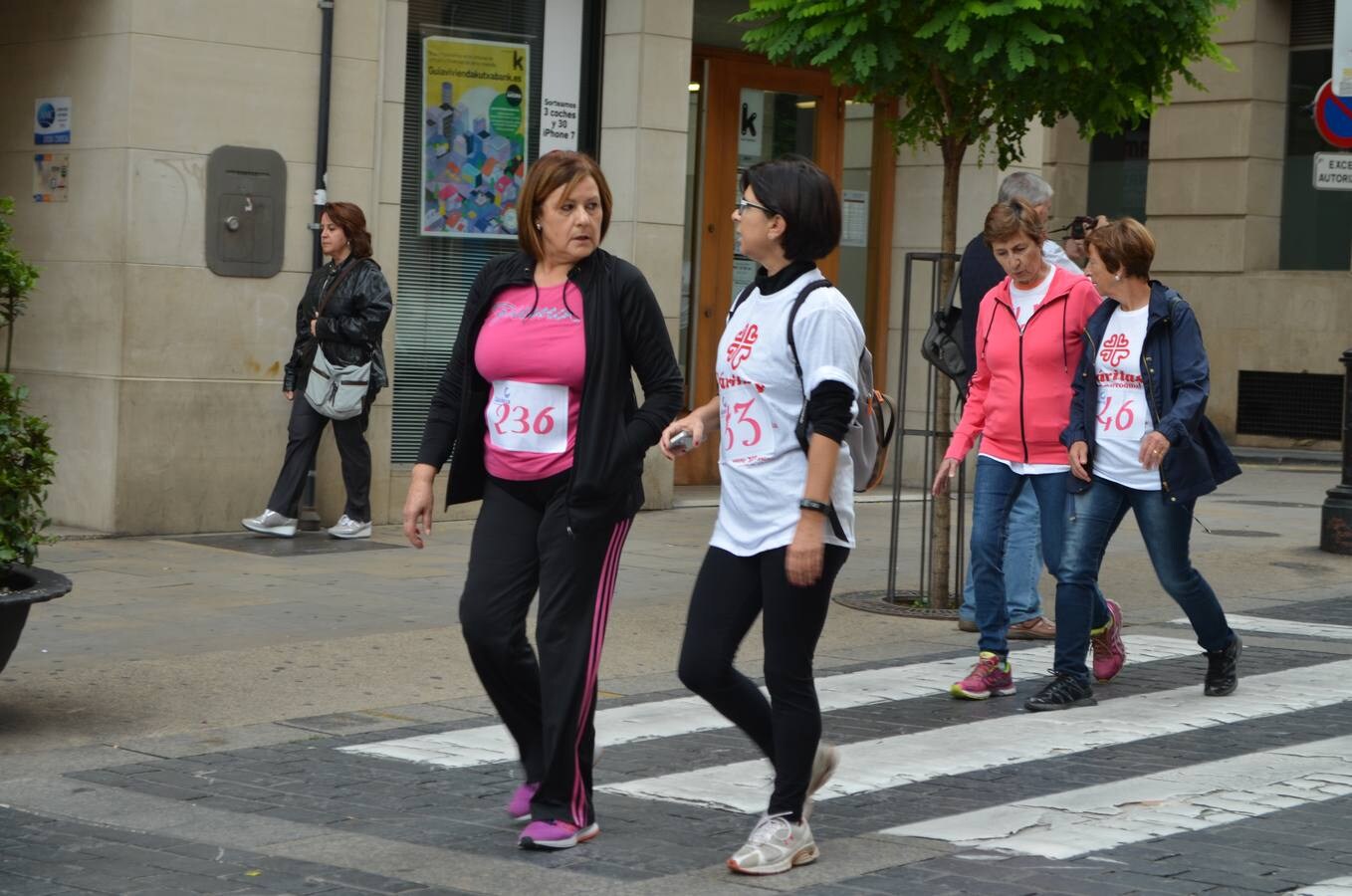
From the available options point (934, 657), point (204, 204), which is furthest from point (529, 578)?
point (204, 204)

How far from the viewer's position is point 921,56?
32.7 feet

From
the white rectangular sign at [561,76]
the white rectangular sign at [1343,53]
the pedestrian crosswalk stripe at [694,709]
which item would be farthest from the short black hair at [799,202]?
the white rectangular sign at [561,76]

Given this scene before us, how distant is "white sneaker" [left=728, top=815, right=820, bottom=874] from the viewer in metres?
5.27

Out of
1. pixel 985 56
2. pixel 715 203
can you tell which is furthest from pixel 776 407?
pixel 715 203

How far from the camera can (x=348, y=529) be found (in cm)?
1216

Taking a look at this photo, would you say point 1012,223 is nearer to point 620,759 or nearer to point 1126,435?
point 1126,435

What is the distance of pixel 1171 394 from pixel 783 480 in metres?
2.68

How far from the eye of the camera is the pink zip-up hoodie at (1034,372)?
7914mm

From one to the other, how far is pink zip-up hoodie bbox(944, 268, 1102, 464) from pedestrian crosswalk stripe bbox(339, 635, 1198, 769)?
0.95m

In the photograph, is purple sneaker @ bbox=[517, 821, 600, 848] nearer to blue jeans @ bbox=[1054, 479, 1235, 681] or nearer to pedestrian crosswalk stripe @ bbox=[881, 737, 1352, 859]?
pedestrian crosswalk stripe @ bbox=[881, 737, 1352, 859]

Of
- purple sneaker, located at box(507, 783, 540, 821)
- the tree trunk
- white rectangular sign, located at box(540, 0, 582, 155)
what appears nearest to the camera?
purple sneaker, located at box(507, 783, 540, 821)

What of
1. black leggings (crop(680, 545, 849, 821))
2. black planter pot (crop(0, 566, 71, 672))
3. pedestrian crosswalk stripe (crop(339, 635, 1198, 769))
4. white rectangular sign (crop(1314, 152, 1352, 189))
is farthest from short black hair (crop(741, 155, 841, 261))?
white rectangular sign (crop(1314, 152, 1352, 189))

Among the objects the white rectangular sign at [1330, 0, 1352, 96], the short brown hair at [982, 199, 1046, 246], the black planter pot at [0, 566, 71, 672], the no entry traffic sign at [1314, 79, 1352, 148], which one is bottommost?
the black planter pot at [0, 566, 71, 672]

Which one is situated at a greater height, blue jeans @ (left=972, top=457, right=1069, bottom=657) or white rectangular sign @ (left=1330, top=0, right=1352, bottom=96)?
white rectangular sign @ (left=1330, top=0, right=1352, bottom=96)
